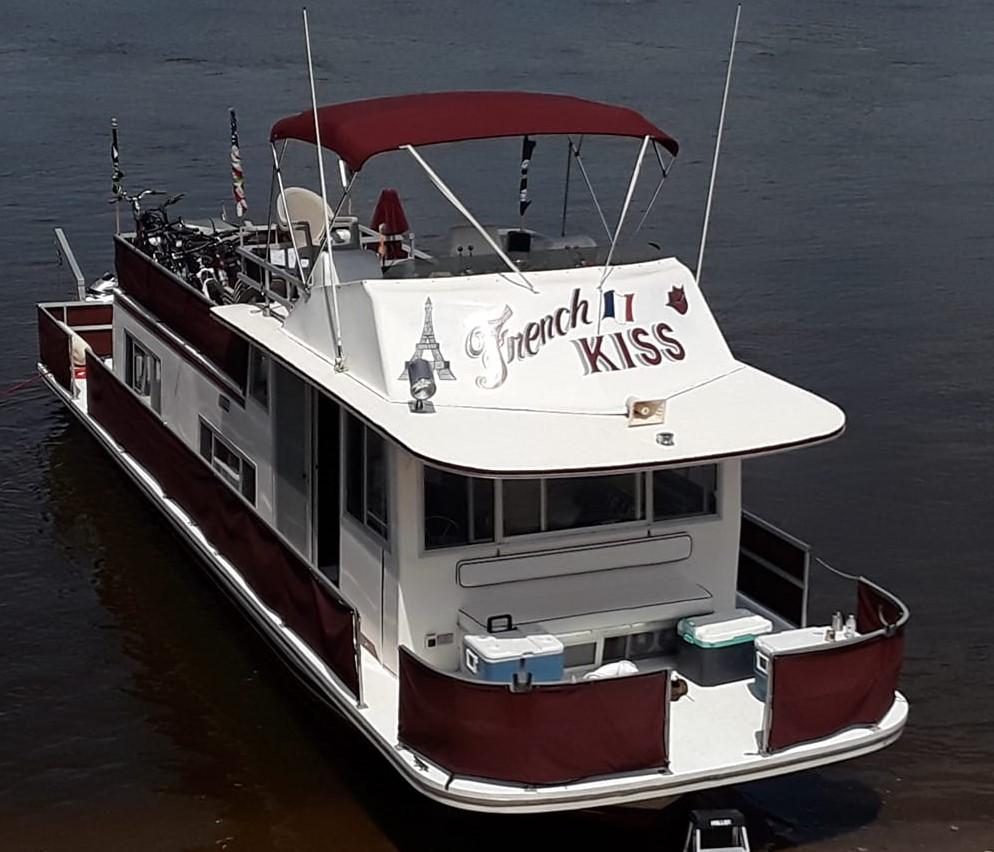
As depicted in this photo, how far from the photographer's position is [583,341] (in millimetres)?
9641

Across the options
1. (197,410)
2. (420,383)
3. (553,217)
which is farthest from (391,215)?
(553,217)

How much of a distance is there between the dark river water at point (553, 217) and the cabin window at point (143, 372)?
1.17 metres

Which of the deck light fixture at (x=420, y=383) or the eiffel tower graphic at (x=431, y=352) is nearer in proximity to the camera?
the deck light fixture at (x=420, y=383)

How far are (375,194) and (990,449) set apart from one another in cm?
1157

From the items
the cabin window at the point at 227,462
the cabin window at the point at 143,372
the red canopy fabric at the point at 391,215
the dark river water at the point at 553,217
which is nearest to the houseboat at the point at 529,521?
the cabin window at the point at 227,462

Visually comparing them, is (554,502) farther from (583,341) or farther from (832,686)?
(832,686)

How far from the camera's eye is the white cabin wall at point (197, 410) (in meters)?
11.5

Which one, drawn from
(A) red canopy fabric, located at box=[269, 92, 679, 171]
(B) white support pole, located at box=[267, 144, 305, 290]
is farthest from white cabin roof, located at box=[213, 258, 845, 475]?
(A) red canopy fabric, located at box=[269, 92, 679, 171]

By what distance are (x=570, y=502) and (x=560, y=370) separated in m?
0.79

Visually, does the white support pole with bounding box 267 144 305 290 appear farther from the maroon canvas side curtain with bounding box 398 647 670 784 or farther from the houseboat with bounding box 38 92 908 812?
the maroon canvas side curtain with bounding box 398 647 670 784

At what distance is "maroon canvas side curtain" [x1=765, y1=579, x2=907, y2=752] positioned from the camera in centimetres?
856

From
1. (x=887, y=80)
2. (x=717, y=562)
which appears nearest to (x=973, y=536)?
(x=717, y=562)

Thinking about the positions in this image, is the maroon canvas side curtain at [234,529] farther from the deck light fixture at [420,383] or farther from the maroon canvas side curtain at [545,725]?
the deck light fixture at [420,383]

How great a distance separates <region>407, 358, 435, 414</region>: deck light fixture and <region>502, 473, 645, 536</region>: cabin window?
28.4 inches
